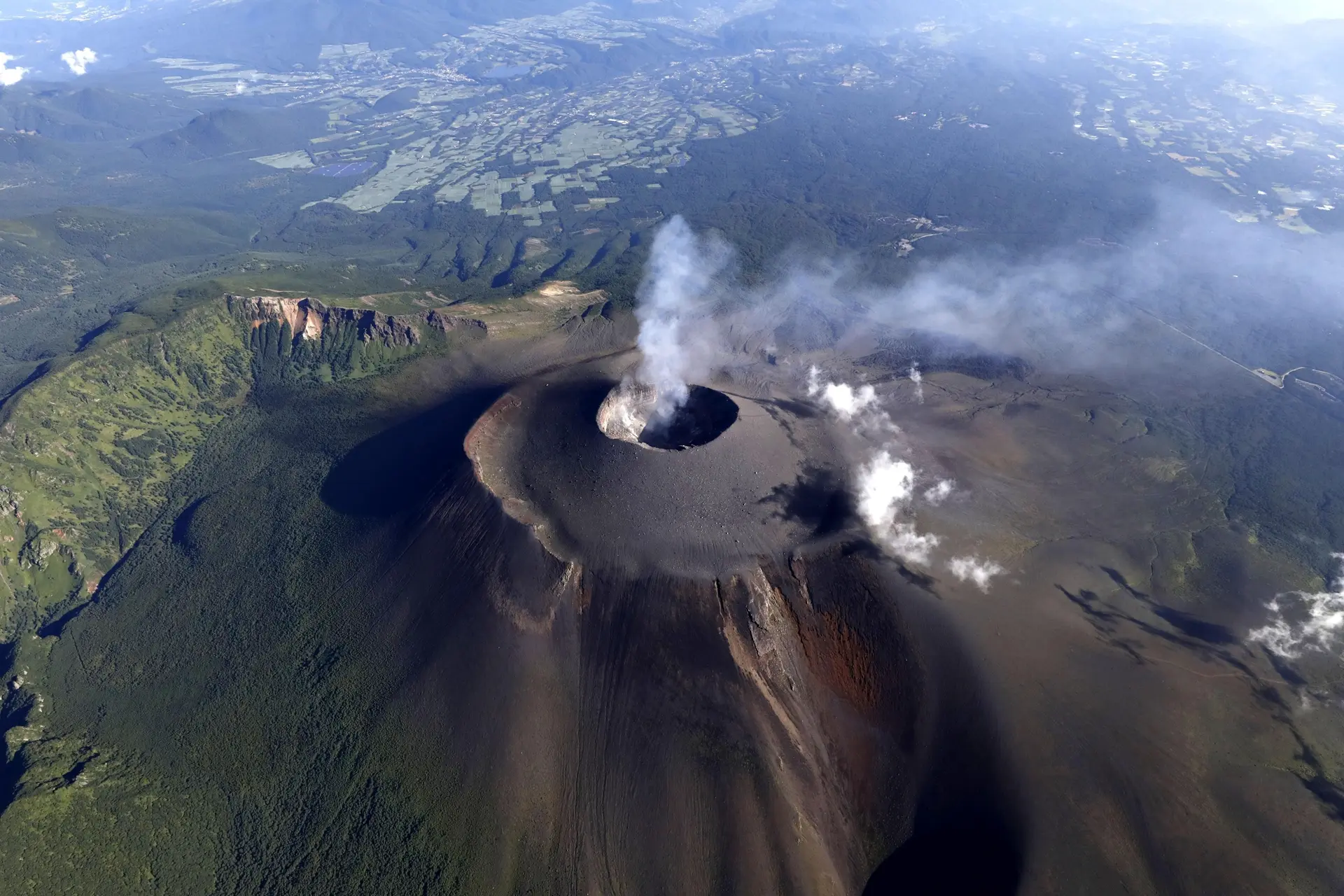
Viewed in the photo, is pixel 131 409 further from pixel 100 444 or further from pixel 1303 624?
pixel 1303 624

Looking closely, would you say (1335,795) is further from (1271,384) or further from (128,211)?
(128,211)

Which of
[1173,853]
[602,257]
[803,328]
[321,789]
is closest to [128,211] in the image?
[602,257]

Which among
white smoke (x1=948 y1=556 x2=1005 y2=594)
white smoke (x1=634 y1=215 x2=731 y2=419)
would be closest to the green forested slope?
white smoke (x1=634 y1=215 x2=731 y2=419)

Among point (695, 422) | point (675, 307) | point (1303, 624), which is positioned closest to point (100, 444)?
point (695, 422)

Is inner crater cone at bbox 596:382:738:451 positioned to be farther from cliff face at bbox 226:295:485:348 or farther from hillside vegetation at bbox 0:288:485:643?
hillside vegetation at bbox 0:288:485:643

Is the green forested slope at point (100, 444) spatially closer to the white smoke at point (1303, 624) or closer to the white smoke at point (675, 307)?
the white smoke at point (675, 307)

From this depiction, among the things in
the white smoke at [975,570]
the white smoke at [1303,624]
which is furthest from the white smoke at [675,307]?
the white smoke at [1303,624]
